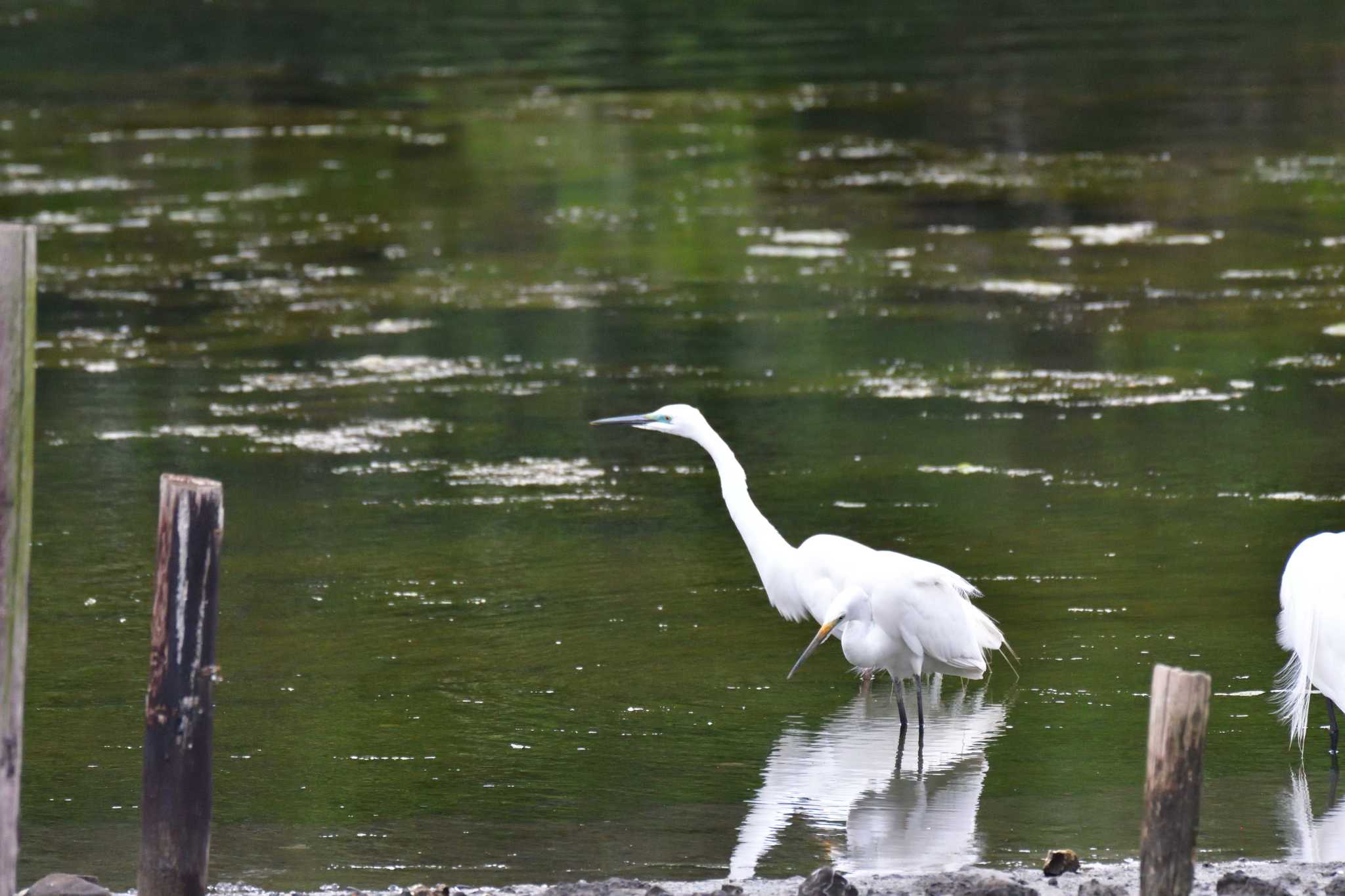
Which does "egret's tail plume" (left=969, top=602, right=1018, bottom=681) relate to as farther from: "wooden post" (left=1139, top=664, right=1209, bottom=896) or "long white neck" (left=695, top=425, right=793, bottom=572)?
"wooden post" (left=1139, top=664, right=1209, bottom=896)

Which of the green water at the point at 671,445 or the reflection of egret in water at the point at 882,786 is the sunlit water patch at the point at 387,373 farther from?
the reflection of egret in water at the point at 882,786

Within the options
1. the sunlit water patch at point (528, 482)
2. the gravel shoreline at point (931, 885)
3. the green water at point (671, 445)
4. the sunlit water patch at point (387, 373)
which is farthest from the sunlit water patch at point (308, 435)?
the gravel shoreline at point (931, 885)

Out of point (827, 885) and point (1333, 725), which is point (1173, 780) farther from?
point (1333, 725)

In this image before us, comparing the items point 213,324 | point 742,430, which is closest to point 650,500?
point 742,430

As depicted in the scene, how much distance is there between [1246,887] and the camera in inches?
215

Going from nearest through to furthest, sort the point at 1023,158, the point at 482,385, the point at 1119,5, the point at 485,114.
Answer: the point at 482,385 < the point at 1023,158 < the point at 485,114 < the point at 1119,5

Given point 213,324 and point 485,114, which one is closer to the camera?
point 213,324

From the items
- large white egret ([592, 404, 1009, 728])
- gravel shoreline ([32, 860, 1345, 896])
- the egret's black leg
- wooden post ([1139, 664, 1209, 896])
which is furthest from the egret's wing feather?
wooden post ([1139, 664, 1209, 896])

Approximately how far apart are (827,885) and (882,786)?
1.55 m

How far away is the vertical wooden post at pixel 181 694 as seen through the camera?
5.12 m

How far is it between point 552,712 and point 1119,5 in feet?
88.8

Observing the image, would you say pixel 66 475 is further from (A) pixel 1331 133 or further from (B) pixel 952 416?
(A) pixel 1331 133

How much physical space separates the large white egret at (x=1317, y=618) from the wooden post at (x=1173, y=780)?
1.88m

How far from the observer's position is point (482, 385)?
12836 millimetres
